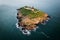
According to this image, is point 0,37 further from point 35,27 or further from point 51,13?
point 51,13

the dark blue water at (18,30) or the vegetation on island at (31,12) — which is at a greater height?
the vegetation on island at (31,12)

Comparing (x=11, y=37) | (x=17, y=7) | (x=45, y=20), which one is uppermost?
(x=17, y=7)

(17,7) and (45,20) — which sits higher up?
(17,7)

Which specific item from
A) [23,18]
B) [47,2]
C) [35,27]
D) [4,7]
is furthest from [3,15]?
[47,2]

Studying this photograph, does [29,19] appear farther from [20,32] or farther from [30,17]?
[20,32]

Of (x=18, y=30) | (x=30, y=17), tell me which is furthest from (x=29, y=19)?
Result: (x=18, y=30)

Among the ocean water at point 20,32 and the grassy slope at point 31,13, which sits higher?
the grassy slope at point 31,13
